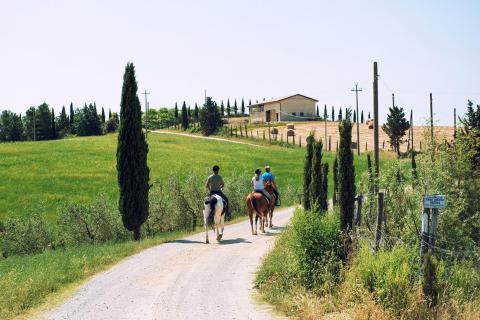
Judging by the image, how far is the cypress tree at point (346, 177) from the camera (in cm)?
1636

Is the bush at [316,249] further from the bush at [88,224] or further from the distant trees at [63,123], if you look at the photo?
the distant trees at [63,123]

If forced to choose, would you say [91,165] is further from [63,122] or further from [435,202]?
[63,122]

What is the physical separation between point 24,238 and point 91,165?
4081cm

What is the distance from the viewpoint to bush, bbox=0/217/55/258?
27.9 metres

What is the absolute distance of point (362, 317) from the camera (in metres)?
10.4

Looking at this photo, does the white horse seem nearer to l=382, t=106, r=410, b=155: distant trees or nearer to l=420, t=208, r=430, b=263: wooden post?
l=420, t=208, r=430, b=263: wooden post

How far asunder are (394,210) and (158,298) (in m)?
11.1

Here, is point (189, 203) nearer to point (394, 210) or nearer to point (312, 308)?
point (394, 210)

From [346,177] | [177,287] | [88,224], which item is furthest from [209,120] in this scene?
[177,287]

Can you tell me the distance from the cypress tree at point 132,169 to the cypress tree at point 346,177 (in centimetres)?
1088

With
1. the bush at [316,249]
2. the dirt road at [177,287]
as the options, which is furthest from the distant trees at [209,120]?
the bush at [316,249]

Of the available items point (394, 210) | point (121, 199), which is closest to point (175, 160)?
point (121, 199)

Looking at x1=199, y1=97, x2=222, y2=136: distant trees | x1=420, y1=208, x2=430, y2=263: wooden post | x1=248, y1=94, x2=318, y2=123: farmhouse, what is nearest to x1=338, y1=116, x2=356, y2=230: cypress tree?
x1=420, y1=208, x2=430, y2=263: wooden post

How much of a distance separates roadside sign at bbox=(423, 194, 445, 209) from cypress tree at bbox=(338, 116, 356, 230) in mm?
4904
